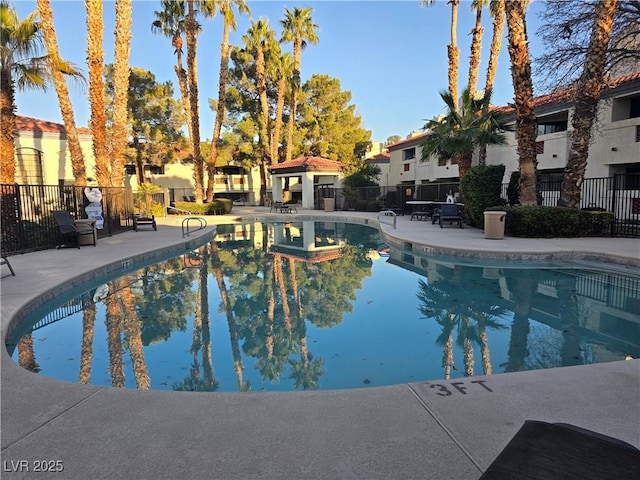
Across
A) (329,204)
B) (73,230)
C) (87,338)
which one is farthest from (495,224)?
(329,204)

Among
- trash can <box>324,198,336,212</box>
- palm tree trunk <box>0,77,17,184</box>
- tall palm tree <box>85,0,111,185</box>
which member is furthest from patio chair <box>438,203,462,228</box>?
palm tree trunk <box>0,77,17,184</box>

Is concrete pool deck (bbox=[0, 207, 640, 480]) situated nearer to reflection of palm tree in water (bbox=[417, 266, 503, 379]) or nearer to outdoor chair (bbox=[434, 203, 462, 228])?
reflection of palm tree in water (bbox=[417, 266, 503, 379])

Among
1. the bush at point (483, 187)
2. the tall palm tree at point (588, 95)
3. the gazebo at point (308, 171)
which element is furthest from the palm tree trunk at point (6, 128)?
the gazebo at point (308, 171)

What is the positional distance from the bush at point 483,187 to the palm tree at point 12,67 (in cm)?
1651

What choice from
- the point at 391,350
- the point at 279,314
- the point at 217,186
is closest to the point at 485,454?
the point at 391,350

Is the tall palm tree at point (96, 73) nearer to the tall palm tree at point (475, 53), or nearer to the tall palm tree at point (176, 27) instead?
the tall palm tree at point (176, 27)

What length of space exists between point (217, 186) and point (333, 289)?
42.2m

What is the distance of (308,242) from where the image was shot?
1614 centimetres

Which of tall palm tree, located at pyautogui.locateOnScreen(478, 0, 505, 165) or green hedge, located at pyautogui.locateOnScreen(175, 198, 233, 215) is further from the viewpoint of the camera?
green hedge, located at pyautogui.locateOnScreen(175, 198, 233, 215)

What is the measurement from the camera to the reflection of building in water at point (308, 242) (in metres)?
13.1

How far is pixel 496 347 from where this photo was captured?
5.35m

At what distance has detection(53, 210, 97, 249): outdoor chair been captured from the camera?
1162cm

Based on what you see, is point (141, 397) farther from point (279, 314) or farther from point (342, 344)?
point (279, 314)

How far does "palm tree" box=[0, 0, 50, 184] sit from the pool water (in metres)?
7.64
